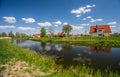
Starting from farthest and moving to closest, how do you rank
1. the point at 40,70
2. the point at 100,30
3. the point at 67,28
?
the point at 67,28 < the point at 100,30 < the point at 40,70

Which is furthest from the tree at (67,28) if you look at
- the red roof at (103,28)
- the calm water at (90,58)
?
the calm water at (90,58)

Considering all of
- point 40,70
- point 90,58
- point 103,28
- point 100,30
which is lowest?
point 90,58

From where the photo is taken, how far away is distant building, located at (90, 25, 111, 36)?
50444 mm

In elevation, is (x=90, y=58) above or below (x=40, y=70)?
below

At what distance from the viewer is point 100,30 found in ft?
166

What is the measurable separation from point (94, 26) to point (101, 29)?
459 cm

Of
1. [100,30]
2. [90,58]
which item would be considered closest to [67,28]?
[100,30]

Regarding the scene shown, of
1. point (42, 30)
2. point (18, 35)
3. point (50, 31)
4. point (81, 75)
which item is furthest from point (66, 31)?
point (18, 35)

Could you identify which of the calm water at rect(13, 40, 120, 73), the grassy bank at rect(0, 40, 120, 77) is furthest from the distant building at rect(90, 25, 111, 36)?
the grassy bank at rect(0, 40, 120, 77)

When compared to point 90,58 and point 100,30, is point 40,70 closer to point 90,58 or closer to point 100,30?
point 90,58

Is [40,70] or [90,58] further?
[90,58]

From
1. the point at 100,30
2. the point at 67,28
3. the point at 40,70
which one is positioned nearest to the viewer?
the point at 40,70

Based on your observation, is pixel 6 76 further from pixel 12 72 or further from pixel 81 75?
pixel 81 75

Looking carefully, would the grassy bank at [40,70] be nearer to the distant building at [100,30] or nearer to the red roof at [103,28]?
the distant building at [100,30]
